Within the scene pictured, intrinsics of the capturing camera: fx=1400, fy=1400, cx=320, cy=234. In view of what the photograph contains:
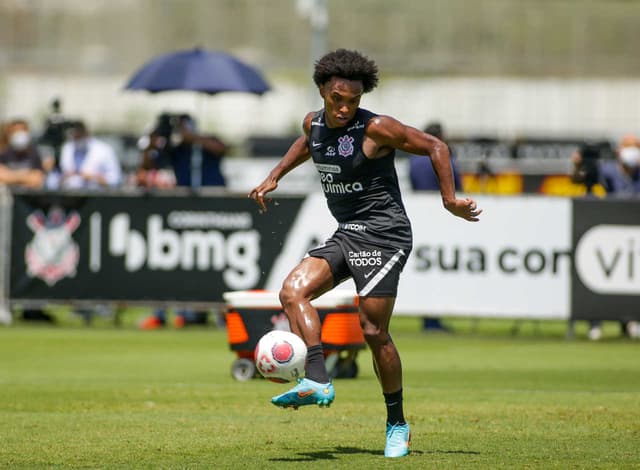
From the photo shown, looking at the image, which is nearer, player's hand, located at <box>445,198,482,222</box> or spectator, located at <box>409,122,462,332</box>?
player's hand, located at <box>445,198,482,222</box>

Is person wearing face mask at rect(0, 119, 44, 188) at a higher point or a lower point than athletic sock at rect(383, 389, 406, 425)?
higher

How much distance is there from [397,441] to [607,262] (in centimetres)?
941

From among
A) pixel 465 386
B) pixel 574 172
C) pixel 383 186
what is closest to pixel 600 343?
pixel 574 172

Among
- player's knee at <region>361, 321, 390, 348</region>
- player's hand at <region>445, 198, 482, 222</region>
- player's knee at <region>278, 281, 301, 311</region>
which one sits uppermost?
player's hand at <region>445, 198, 482, 222</region>

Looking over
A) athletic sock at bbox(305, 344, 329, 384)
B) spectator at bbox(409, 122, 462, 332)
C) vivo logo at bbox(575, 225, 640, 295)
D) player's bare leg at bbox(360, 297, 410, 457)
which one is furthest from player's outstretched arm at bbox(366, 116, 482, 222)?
spectator at bbox(409, 122, 462, 332)

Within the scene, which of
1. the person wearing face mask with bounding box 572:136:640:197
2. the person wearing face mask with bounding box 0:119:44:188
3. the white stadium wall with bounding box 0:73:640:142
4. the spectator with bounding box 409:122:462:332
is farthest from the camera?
the white stadium wall with bounding box 0:73:640:142

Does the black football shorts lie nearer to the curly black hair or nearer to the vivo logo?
the curly black hair

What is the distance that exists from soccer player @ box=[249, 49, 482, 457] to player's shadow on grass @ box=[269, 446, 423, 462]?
0.64 ft

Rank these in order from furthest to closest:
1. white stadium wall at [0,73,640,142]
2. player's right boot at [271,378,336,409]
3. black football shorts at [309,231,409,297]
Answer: white stadium wall at [0,73,640,142] → black football shorts at [309,231,409,297] → player's right boot at [271,378,336,409]

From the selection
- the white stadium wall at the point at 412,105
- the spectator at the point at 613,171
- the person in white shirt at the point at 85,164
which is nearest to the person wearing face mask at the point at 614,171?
the spectator at the point at 613,171

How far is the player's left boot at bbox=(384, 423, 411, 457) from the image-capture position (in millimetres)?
8469

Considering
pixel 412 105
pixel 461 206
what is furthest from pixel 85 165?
pixel 412 105

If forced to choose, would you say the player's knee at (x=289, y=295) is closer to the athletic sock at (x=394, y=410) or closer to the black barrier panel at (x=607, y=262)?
the athletic sock at (x=394, y=410)

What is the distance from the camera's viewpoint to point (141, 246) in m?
18.4
